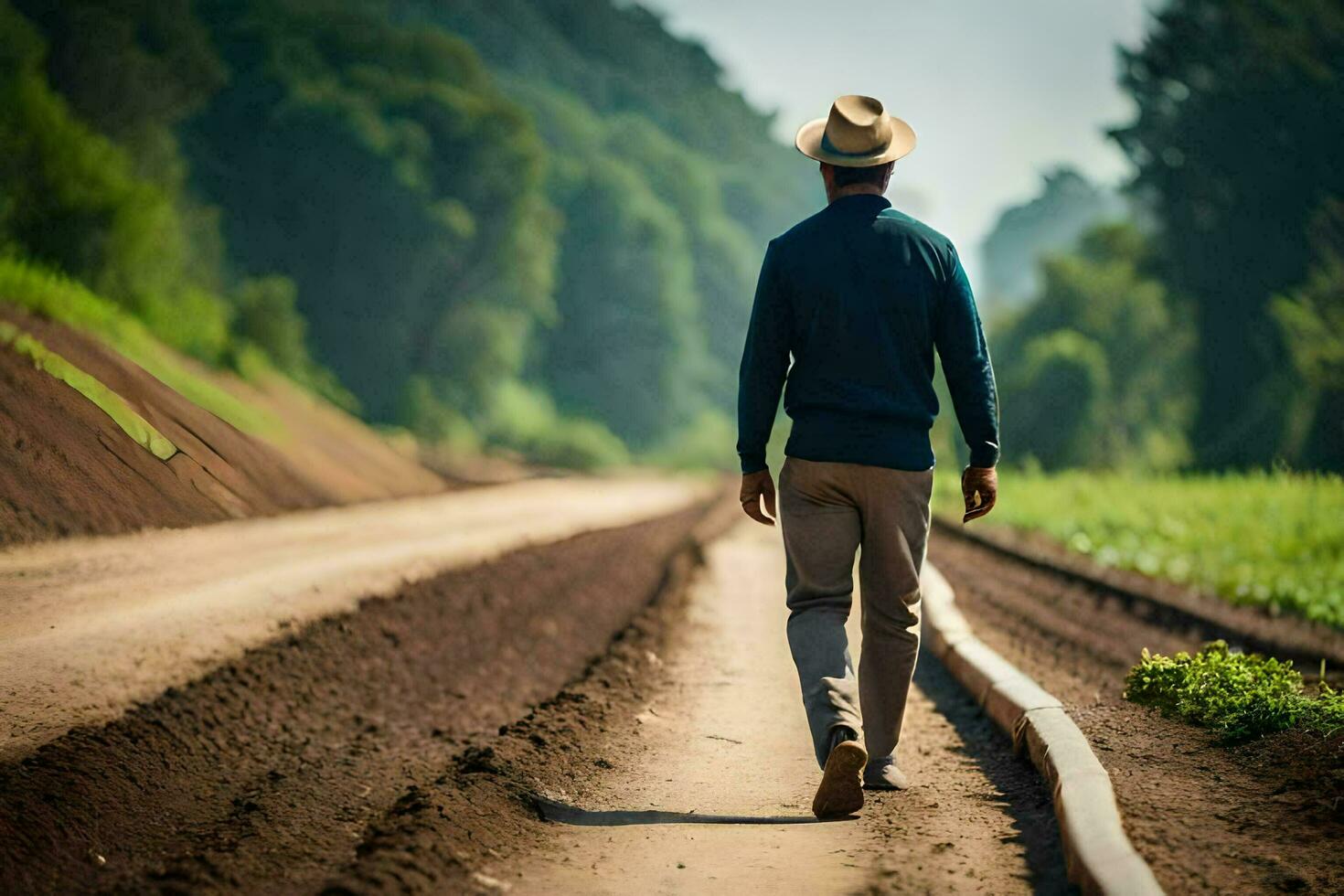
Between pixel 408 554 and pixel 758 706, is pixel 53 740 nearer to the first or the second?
pixel 758 706

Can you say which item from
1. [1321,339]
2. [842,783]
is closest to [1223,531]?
[1321,339]

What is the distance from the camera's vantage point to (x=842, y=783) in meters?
4.31

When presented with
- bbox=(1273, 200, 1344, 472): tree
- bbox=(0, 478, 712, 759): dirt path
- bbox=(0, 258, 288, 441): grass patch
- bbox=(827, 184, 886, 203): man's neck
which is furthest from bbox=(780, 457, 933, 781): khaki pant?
bbox=(1273, 200, 1344, 472): tree

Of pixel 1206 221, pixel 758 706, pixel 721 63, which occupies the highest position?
pixel 721 63

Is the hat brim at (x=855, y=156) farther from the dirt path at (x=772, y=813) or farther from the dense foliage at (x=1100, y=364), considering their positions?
the dense foliage at (x=1100, y=364)

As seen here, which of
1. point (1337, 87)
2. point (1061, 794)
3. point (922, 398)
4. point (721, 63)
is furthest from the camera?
point (721, 63)

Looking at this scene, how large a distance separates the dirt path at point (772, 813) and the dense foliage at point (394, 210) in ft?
19.0

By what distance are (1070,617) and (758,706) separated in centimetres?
578

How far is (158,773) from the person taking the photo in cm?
555

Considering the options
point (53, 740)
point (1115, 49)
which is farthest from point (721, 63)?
point (53, 740)

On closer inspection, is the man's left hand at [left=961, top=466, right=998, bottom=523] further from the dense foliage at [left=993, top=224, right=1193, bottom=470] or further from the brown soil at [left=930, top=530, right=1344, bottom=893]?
the dense foliage at [left=993, top=224, right=1193, bottom=470]

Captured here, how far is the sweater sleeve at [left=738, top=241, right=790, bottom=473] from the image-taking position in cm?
464

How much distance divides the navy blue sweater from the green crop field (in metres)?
7.69

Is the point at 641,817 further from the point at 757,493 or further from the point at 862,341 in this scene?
the point at 862,341
